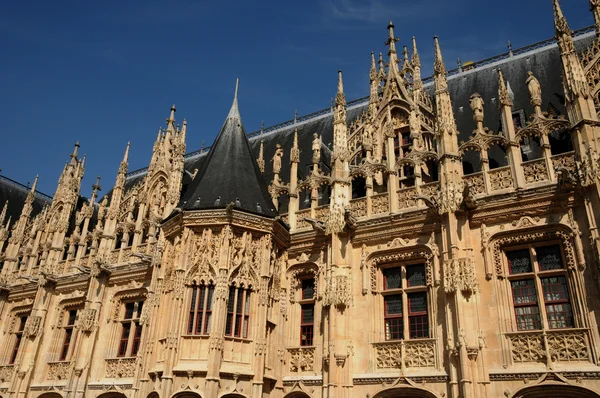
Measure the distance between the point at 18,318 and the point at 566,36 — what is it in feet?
84.9

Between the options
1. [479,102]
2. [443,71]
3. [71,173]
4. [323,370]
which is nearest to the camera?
[323,370]

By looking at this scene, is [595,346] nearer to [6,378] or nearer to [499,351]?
[499,351]

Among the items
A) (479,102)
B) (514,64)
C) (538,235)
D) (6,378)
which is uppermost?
(514,64)

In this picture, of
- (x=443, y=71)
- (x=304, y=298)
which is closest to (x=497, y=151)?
(x=443, y=71)

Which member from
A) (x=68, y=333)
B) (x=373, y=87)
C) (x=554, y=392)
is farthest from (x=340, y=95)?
(x=68, y=333)

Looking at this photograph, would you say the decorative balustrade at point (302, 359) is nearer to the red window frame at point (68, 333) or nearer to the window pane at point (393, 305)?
the window pane at point (393, 305)

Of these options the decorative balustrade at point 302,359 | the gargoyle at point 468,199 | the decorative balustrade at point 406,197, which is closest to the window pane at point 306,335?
the decorative balustrade at point 302,359

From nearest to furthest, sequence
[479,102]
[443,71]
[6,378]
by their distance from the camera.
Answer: [479,102] < [443,71] < [6,378]

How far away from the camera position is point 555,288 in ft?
43.4

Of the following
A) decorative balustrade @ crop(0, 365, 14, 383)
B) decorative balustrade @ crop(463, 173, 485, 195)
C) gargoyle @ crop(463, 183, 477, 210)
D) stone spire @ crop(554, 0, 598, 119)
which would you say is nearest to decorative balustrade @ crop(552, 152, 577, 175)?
stone spire @ crop(554, 0, 598, 119)

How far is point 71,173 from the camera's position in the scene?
2766cm

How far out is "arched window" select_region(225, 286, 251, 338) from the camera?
610 inches

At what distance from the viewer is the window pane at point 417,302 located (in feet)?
48.6

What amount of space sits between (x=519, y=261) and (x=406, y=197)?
376cm
